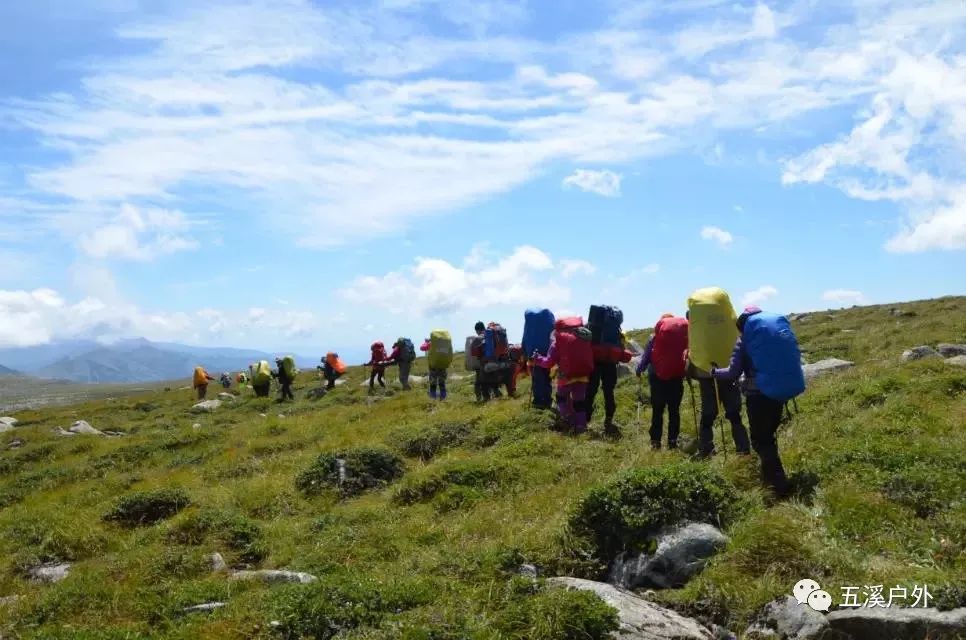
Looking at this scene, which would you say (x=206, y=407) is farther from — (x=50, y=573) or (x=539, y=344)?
(x=50, y=573)

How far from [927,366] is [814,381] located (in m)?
2.75

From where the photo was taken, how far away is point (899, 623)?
5844mm

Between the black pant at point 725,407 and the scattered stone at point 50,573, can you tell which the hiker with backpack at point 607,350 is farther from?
the scattered stone at point 50,573

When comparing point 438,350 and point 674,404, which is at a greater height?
point 438,350

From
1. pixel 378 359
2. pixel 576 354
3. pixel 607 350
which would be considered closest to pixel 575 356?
pixel 576 354

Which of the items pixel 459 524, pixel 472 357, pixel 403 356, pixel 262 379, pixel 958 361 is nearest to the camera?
pixel 459 524

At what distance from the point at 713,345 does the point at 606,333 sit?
3689 millimetres

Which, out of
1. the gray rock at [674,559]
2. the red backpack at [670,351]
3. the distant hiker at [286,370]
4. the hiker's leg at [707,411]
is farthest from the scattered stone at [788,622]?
the distant hiker at [286,370]

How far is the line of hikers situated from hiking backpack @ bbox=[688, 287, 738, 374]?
0.05ft

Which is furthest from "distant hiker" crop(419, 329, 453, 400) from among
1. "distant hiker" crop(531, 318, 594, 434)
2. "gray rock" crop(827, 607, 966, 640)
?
"gray rock" crop(827, 607, 966, 640)

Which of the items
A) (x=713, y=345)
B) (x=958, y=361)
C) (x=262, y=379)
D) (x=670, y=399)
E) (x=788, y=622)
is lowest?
(x=788, y=622)

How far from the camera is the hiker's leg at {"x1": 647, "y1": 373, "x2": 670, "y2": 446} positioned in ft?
41.0

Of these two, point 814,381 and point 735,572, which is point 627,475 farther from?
point 814,381

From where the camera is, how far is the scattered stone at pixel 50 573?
34.3 feet
